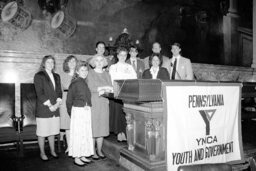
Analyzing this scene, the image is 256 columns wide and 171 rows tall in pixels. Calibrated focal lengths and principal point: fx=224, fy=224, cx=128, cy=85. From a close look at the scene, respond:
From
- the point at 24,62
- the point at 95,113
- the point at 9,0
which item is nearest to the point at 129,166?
the point at 95,113

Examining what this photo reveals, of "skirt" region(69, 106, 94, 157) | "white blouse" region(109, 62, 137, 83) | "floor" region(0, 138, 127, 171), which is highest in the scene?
"white blouse" region(109, 62, 137, 83)

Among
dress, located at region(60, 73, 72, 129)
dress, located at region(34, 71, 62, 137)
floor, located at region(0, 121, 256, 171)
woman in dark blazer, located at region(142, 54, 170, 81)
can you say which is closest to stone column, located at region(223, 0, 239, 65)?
floor, located at region(0, 121, 256, 171)

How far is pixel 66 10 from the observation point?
5.48 metres

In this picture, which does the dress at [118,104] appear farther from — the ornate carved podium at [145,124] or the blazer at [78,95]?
the ornate carved podium at [145,124]

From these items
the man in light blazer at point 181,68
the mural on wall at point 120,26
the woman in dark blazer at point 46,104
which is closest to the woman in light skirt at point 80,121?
the woman in dark blazer at point 46,104

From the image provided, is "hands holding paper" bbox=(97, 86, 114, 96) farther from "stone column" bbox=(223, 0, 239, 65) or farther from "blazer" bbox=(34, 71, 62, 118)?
"stone column" bbox=(223, 0, 239, 65)

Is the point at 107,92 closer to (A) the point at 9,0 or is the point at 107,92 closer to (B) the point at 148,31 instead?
(A) the point at 9,0

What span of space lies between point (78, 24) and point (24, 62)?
1598 mm

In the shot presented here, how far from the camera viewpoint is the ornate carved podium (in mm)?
2516

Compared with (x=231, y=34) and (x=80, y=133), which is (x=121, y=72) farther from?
(x=231, y=34)

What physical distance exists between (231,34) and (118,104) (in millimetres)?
6357

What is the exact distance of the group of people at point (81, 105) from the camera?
3385 millimetres

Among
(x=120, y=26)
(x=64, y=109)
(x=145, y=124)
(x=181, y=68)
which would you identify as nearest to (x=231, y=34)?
(x=120, y=26)

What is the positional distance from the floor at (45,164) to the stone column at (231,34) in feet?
21.8
